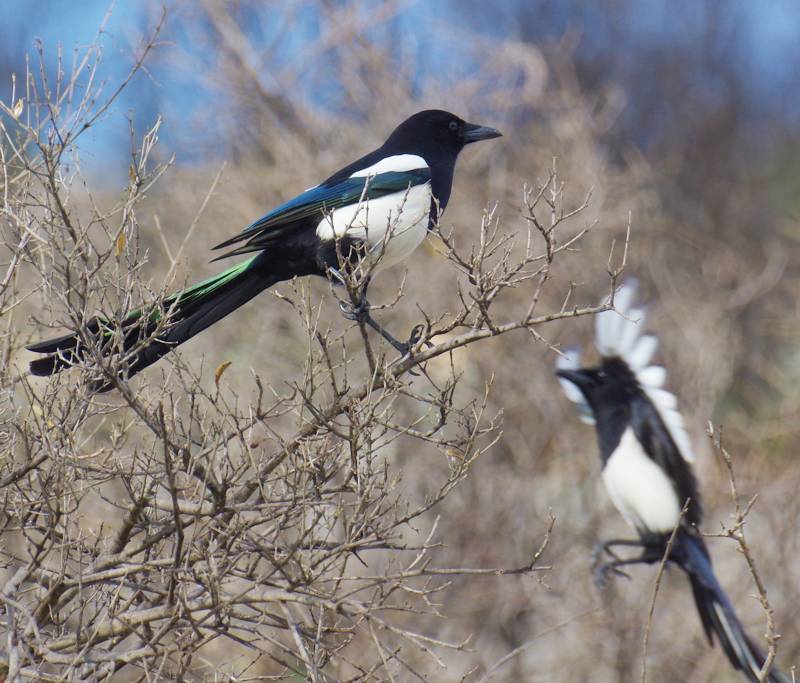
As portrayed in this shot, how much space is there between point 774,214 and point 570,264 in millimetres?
8724

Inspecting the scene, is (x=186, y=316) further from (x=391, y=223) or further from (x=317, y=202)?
(x=391, y=223)

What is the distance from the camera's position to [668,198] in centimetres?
1215

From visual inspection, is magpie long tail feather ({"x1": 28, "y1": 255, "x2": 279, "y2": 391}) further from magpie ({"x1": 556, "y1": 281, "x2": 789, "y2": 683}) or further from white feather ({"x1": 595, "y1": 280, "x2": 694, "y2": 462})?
white feather ({"x1": 595, "y1": 280, "x2": 694, "y2": 462})

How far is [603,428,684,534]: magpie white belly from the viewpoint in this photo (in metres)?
5.58

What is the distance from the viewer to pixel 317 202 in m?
3.87

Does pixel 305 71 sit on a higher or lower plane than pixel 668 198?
lower

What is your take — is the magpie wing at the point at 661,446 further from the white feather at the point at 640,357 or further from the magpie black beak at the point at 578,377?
the magpie black beak at the point at 578,377

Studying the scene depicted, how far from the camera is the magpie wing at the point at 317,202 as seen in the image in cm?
377

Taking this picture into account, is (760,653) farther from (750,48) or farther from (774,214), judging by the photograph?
(750,48)

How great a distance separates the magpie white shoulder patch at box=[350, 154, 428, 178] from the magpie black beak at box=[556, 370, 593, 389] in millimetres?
1757

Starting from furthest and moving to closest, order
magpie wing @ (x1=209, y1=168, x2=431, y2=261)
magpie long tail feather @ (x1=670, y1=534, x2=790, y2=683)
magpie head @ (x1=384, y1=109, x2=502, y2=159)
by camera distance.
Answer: magpie long tail feather @ (x1=670, y1=534, x2=790, y2=683)
magpie head @ (x1=384, y1=109, x2=502, y2=159)
magpie wing @ (x1=209, y1=168, x2=431, y2=261)

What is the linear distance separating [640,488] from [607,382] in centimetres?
52

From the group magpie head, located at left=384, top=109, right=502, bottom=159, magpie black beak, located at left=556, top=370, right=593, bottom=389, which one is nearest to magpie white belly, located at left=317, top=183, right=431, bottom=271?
magpie head, located at left=384, top=109, right=502, bottom=159

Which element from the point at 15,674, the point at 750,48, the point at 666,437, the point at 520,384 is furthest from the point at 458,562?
the point at 750,48
